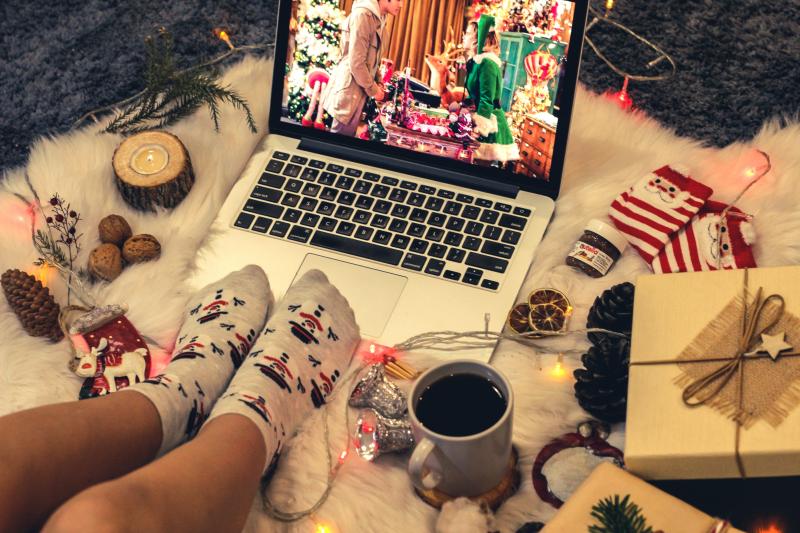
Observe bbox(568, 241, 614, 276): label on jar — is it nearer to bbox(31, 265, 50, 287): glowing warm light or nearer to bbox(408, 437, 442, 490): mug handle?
bbox(408, 437, 442, 490): mug handle

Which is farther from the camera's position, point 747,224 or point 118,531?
point 747,224

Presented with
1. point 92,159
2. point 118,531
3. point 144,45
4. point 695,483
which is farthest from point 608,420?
point 144,45

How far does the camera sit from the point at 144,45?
130 cm

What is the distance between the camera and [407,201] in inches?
39.9

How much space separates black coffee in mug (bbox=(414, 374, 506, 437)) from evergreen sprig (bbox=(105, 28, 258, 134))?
0.45 m

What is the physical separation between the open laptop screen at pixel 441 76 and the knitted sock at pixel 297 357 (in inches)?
7.4

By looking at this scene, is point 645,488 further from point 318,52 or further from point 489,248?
point 318,52

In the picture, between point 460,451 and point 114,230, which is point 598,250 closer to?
point 460,451

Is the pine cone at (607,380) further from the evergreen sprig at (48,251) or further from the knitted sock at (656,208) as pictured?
the evergreen sprig at (48,251)

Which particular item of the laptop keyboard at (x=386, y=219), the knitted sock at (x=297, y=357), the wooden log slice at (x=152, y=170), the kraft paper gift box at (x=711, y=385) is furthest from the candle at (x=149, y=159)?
the kraft paper gift box at (x=711, y=385)

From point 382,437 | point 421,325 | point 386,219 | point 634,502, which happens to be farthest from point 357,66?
point 634,502

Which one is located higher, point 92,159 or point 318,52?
point 318,52

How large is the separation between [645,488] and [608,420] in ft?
0.39

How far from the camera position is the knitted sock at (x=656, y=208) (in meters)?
0.95
